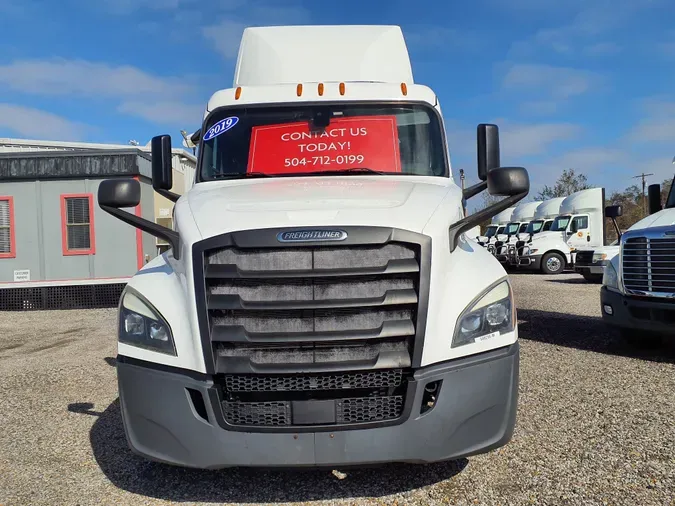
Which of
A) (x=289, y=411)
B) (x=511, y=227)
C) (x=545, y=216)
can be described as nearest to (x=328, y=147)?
(x=289, y=411)

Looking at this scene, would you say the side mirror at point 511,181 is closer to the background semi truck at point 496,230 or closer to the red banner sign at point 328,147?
the red banner sign at point 328,147

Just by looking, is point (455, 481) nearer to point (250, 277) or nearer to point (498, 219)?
point (250, 277)

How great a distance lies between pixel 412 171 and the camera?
165 inches

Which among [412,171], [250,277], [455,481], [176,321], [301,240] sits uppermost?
[412,171]

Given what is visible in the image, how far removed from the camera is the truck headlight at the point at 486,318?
2.85 metres

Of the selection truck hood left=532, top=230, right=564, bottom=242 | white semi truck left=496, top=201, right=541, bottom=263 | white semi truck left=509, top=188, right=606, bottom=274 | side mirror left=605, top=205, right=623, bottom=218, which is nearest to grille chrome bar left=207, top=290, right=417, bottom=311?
side mirror left=605, top=205, right=623, bottom=218

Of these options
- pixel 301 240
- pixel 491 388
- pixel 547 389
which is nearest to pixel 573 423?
pixel 547 389

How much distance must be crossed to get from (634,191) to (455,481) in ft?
178

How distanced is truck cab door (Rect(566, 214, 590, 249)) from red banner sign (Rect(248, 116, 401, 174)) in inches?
694

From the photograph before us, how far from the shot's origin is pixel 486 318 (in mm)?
2902

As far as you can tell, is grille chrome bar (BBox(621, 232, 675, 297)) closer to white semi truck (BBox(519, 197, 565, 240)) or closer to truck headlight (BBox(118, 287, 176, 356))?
truck headlight (BBox(118, 287, 176, 356))

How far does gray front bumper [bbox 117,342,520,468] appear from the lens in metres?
2.71

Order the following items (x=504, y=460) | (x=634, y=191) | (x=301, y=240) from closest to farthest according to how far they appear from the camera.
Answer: (x=301, y=240), (x=504, y=460), (x=634, y=191)

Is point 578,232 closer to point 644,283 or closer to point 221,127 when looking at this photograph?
point 644,283
